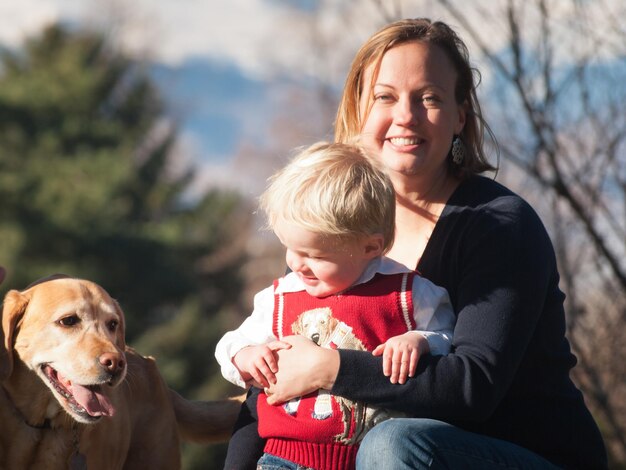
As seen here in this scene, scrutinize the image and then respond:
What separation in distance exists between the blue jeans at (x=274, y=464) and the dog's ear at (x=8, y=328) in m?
1.25

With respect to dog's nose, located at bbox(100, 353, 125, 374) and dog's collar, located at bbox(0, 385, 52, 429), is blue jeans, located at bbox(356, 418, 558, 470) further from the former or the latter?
dog's collar, located at bbox(0, 385, 52, 429)

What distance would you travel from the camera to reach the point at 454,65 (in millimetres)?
3570

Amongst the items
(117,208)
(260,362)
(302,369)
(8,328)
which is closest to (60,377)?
(8,328)

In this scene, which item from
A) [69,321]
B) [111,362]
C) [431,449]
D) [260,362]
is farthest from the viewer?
[69,321]

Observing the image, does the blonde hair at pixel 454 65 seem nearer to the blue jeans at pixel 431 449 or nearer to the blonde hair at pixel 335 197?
the blonde hair at pixel 335 197

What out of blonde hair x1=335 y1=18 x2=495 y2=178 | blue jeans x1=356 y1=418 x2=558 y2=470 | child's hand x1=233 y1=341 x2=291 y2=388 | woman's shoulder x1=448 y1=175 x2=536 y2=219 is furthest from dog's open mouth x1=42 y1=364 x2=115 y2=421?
woman's shoulder x1=448 y1=175 x2=536 y2=219

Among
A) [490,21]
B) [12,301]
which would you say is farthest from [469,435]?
[490,21]

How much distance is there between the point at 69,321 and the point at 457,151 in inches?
66.0

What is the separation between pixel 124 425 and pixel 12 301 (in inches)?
28.3

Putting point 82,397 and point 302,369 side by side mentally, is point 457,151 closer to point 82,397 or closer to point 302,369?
point 302,369

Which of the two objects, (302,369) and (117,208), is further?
(117,208)

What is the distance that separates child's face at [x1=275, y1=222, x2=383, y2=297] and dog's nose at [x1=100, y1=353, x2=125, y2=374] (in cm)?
103

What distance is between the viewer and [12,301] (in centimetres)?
383

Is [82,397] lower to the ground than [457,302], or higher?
lower
